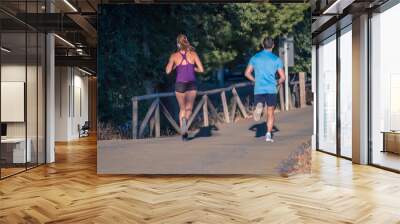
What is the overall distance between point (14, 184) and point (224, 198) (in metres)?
3.26

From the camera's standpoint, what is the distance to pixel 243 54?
692 cm

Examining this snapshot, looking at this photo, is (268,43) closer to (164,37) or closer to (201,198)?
(164,37)

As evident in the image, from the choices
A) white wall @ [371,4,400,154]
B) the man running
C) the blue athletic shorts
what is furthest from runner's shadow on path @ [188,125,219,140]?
white wall @ [371,4,400,154]

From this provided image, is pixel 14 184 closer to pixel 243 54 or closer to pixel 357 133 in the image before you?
pixel 243 54

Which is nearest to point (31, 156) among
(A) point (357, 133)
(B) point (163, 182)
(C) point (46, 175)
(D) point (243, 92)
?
(C) point (46, 175)

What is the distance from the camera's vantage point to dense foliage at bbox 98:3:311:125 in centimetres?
688

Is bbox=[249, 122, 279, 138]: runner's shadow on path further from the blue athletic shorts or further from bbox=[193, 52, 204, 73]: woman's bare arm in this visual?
bbox=[193, 52, 204, 73]: woman's bare arm

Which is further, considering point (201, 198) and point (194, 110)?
point (194, 110)

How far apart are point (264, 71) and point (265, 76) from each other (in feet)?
0.28

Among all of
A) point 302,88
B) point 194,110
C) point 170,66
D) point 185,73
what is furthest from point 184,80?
point 302,88

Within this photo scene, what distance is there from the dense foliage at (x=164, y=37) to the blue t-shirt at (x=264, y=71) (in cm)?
18

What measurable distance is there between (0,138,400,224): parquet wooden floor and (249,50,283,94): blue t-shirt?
1.47 metres

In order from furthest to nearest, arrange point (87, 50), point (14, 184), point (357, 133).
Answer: point (87, 50)
point (357, 133)
point (14, 184)

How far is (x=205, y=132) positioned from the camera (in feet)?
22.4
